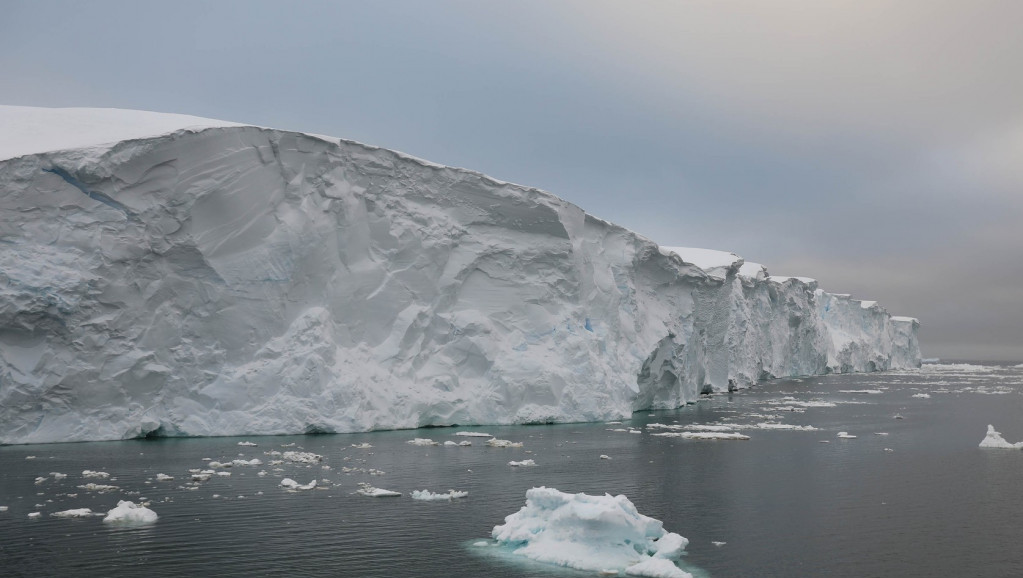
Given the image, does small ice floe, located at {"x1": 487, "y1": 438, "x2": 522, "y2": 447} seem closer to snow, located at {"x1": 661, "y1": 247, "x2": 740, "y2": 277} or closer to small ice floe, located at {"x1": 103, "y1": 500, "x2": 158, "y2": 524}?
small ice floe, located at {"x1": 103, "y1": 500, "x2": 158, "y2": 524}

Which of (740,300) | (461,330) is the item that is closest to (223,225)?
(461,330)

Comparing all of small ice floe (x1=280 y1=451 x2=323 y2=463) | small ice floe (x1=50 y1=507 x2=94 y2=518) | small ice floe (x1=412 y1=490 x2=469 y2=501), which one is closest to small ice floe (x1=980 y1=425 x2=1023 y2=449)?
small ice floe (x1=412 y1=490 x2=469 y2=501)

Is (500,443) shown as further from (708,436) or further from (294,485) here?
(294,485)

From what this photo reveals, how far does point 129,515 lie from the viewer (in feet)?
34.7

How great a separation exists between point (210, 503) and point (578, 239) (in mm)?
16417

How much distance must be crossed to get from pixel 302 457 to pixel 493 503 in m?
5.13

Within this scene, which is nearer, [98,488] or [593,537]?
[593,537]

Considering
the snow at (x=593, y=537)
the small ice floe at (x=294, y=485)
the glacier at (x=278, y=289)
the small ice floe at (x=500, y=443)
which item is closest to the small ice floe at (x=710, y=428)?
the glacier at (x=278, y=289)

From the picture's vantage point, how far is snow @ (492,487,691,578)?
913 cm

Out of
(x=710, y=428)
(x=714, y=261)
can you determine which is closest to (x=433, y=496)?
(x=710, y=428)

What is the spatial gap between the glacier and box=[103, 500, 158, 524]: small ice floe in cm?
780

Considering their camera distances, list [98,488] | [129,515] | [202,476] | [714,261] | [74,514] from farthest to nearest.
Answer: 1. [714,261]
2. [202,476]
3. [98,488]
4. [74,514]
5. [129,515]

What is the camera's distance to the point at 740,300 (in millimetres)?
43812

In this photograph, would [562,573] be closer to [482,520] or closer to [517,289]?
[482,520]
